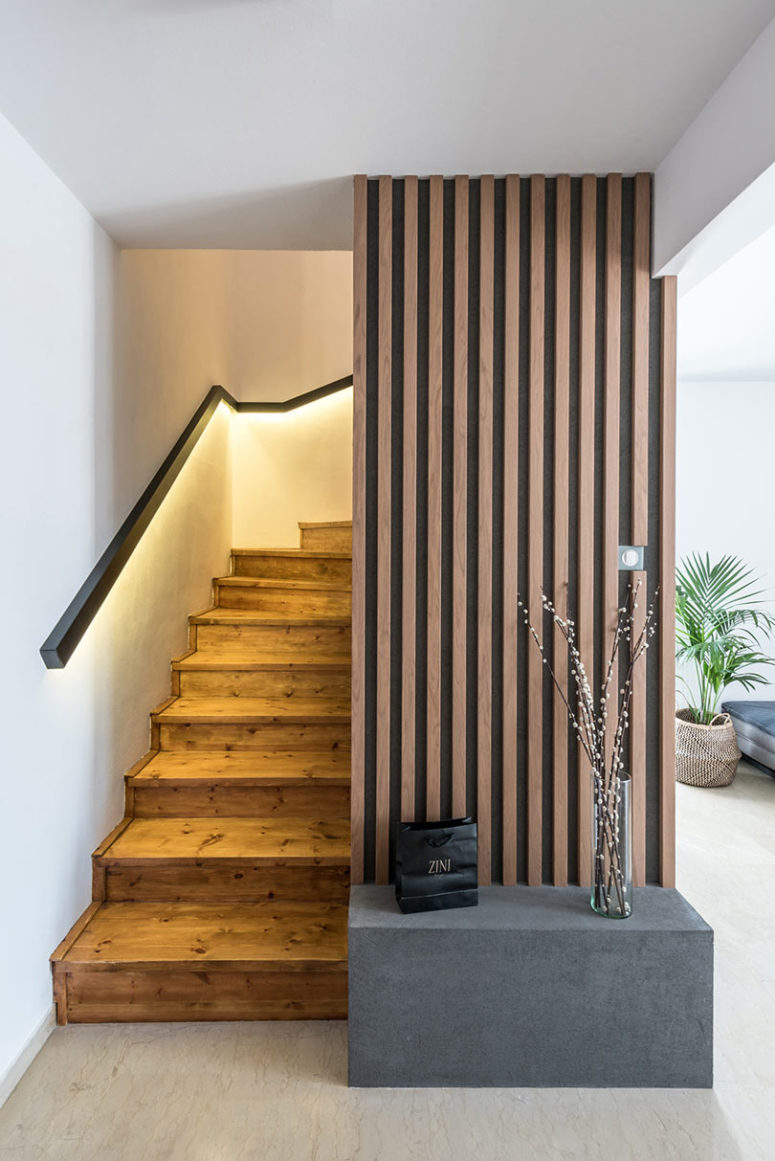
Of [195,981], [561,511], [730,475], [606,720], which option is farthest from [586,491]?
[730,475]

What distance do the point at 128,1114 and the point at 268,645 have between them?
6.75 ft

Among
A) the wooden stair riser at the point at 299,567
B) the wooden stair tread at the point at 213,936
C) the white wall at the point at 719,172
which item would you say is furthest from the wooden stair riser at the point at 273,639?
the white wall at the point at 719,172

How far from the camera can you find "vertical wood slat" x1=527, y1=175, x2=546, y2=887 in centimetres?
223

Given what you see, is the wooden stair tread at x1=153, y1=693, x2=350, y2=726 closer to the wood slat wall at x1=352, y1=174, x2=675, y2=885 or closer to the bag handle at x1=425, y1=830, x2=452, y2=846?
the wood slat wall at x1=352, y1=174, x2=675, y2=885

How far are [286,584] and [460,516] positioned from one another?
6.69ft

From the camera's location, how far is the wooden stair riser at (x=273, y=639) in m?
3.62

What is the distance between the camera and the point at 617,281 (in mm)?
2242

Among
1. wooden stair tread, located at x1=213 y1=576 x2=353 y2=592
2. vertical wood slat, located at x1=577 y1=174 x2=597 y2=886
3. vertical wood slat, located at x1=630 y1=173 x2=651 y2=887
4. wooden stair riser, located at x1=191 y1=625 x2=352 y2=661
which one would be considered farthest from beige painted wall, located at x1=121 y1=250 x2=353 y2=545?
vertical wood slat, located at x1=630 y1=173 x2=651 y2=887

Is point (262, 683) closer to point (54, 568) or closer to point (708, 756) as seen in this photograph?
point (54, 568)

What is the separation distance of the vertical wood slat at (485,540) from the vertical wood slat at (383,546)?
0.28 metres

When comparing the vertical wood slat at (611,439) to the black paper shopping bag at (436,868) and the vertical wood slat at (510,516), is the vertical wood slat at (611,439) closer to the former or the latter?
the vertical wood slat at (510,516)

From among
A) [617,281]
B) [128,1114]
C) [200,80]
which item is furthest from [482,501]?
[128,1114]

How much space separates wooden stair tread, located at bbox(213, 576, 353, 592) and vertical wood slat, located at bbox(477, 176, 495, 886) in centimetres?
186

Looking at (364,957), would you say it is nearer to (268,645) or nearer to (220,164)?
(268,645)
